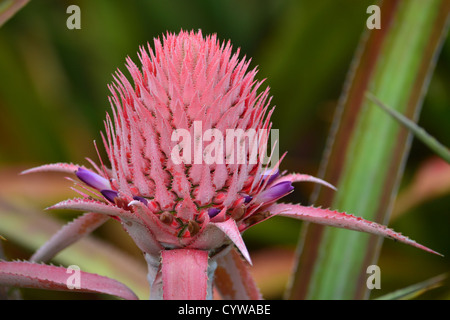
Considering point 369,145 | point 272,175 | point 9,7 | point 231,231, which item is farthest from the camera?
point 369,145

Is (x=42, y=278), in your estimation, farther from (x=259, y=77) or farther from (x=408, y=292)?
(x=259, y=77)

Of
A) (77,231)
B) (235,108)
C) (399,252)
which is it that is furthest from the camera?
(399,252)

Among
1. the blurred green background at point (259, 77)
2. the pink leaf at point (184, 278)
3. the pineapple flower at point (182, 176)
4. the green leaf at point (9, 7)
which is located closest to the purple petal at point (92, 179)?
the pineapple flower at point (182, 176)

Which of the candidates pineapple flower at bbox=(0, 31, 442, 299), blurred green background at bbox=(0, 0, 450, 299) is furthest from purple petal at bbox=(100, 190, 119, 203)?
blurred green background at bbox=(0, 0, 450, 299)

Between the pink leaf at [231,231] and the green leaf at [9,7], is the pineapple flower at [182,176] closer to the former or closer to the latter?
the pink leaf at [231,231]

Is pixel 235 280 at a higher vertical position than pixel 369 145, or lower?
lower

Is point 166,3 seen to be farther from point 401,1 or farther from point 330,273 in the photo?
point 330,273

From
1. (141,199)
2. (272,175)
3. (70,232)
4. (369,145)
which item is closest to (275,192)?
(272,175)

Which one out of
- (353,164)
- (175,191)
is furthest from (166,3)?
(175,191)
